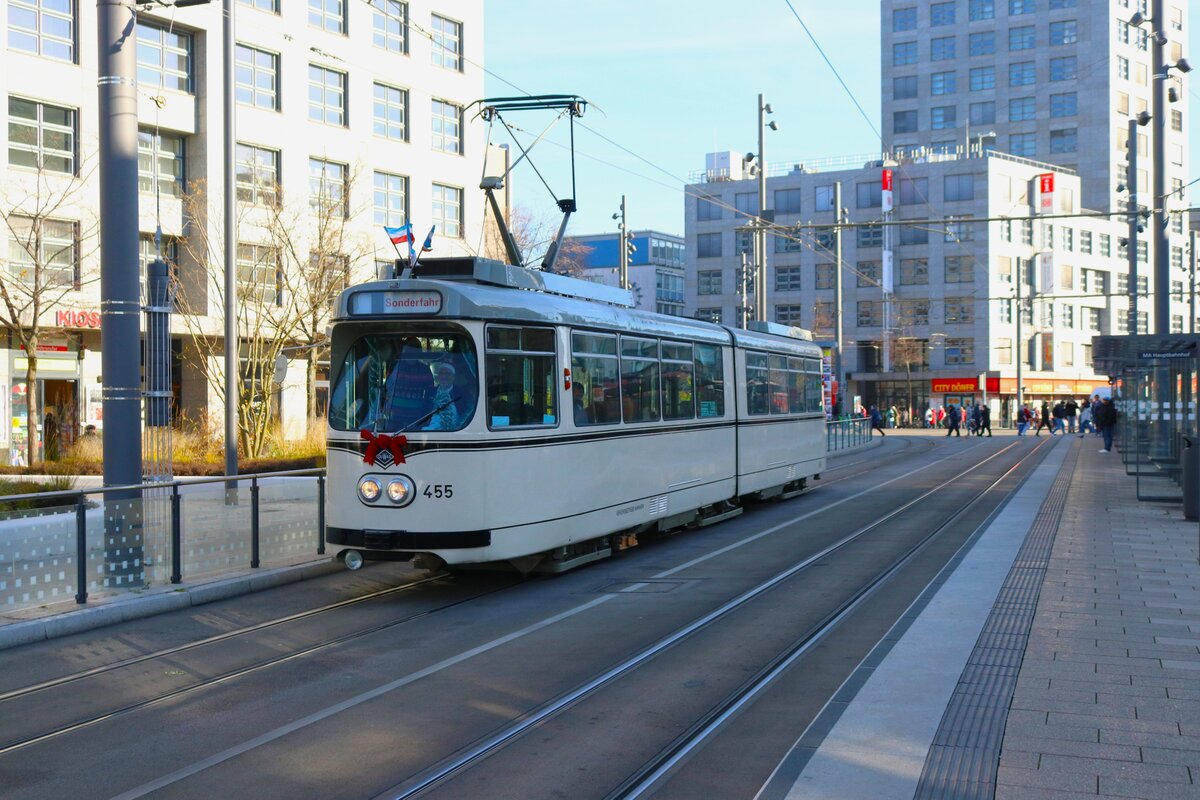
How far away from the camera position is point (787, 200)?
84.9 metres

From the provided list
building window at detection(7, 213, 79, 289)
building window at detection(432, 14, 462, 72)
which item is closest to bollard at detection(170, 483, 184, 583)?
building window at detection(7, 213, 79, 289)

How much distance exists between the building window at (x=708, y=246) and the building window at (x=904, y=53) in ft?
69.6

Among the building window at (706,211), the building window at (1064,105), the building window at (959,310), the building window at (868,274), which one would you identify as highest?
the building window at (1064,105)

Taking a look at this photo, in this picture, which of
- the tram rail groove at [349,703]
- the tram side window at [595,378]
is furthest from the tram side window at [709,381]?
the tram side window at [595,378]

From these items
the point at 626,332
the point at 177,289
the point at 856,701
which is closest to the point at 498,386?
the point at 626,332

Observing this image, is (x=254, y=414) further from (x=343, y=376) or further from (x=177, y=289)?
(x=343, y=376)

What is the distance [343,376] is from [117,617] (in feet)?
9.79

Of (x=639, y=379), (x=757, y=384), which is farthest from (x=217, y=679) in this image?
(x=757, y=384)

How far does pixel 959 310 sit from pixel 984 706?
75973mm

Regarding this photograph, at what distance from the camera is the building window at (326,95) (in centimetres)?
3919

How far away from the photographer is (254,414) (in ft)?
92.2

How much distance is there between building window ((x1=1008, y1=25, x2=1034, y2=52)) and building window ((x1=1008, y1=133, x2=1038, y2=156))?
634cm

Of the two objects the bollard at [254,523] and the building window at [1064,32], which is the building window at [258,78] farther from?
the building window at [1064,32]

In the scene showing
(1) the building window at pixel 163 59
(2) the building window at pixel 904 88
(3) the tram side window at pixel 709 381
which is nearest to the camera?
(3) the tram side window at pixel 709 381
